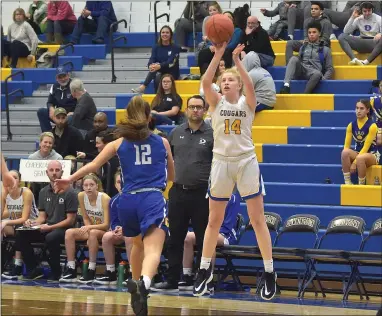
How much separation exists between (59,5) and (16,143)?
2.93 metres

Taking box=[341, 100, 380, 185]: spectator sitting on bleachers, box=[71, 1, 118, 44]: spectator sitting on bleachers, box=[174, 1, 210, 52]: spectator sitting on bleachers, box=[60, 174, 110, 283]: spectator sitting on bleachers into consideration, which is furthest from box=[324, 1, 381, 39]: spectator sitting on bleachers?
box=[60, 174, 110, 283]: spectator sitting on bleachers

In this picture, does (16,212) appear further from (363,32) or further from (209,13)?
(363,32)

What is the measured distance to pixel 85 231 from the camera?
12641mm

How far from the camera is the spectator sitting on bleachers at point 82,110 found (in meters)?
15.0

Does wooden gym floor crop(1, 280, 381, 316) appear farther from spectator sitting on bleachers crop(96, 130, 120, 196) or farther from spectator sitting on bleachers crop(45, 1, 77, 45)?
spectator sitting on bleachers crop(45, 1, 77, 45)

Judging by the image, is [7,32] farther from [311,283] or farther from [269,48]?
[311,283]

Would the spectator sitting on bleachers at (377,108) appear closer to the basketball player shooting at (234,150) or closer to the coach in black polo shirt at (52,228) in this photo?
the coach in black polo shirt at (52,228)

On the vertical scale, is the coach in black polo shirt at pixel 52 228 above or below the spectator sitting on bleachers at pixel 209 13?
below

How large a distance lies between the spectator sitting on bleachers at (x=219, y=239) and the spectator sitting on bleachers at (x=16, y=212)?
2359 millimetres

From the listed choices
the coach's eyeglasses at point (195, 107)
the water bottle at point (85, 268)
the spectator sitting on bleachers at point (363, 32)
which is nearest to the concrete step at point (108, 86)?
the spectator sitting on bleachers at point (363, 32)

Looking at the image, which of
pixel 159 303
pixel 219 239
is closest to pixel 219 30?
pixel 159 303

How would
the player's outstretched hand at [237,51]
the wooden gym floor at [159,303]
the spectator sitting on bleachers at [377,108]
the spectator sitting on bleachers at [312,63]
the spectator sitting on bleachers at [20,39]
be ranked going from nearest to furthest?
the player's outstretched hand at [237,51] < the wooden gym floor at [159,303] < the spectator sitting on bleachers at [377,108] < the spectator sitting on bleachers at [312,63] < the spectator sitting on bleachers at [20,39]

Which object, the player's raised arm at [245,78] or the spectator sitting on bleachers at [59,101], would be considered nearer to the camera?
the player's raised arm at [245,78]

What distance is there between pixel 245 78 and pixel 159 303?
2863 millimetres
